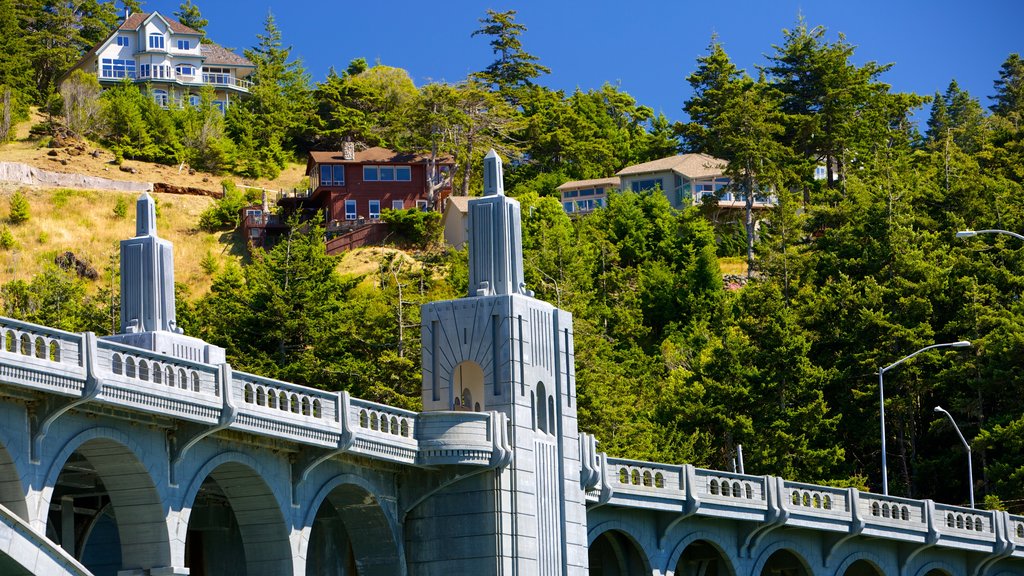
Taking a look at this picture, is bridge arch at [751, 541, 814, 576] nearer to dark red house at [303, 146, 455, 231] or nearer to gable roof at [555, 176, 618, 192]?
dark red house at [303, 146, 455, 231]

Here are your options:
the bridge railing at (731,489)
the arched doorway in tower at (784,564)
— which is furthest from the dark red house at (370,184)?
the bridge railing at (731,489)

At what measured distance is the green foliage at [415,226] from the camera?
12562 cm

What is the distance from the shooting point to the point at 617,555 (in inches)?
2308

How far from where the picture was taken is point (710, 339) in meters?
98.3

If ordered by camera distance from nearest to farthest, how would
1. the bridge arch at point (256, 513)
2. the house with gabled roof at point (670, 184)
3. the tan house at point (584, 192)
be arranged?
the bridge arch at point (256, 513), the house with gabled roof at point (670, 184), the tan house at point (584, 192)

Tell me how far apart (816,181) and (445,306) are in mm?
89454

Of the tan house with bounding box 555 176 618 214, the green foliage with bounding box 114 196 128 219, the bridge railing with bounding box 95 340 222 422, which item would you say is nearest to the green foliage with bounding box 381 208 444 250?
the tan house with bounding box 555 176 618 214

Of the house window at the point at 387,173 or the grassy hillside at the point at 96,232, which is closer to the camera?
the grassy hillside at the point at 96,232

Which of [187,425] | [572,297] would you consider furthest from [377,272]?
[187,425]

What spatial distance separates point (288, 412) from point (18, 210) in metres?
89.1

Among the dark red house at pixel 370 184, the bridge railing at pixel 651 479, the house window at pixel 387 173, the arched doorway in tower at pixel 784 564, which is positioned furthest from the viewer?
the house window at pixel 387 173

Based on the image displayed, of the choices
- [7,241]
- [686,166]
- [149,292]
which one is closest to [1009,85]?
[686,166]

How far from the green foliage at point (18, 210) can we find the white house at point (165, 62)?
40.6 meters

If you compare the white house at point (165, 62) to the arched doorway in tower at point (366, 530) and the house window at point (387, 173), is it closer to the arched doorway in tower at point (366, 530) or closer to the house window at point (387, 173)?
the house window at point (387, 173)
